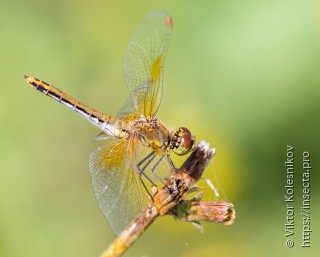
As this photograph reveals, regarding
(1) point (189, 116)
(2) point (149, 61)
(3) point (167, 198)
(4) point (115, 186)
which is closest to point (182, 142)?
(4) point (115, 186)

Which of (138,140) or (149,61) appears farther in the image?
(149,61)

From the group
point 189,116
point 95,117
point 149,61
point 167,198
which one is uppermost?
point 149,61

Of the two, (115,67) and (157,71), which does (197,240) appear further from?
(115,67)

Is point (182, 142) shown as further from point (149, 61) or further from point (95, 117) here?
point (95, 117)

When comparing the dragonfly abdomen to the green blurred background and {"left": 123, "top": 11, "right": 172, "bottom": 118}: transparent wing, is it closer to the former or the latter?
{"left": 123, "top": 11, "right": 172, "bottom": 118}: transparent wing

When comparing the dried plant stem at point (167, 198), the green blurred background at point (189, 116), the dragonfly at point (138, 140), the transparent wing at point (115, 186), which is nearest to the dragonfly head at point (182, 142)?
the dragonfly at point (138, 140)

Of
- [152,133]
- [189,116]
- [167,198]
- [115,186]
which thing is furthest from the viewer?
[189,116]

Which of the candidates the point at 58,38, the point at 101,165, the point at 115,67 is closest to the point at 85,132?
the point at 115,67

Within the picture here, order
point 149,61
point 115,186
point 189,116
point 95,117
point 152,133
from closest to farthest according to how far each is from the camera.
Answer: point 115,186 < point 152,133 < point 149,61 < point 95,117 < point 189,116
